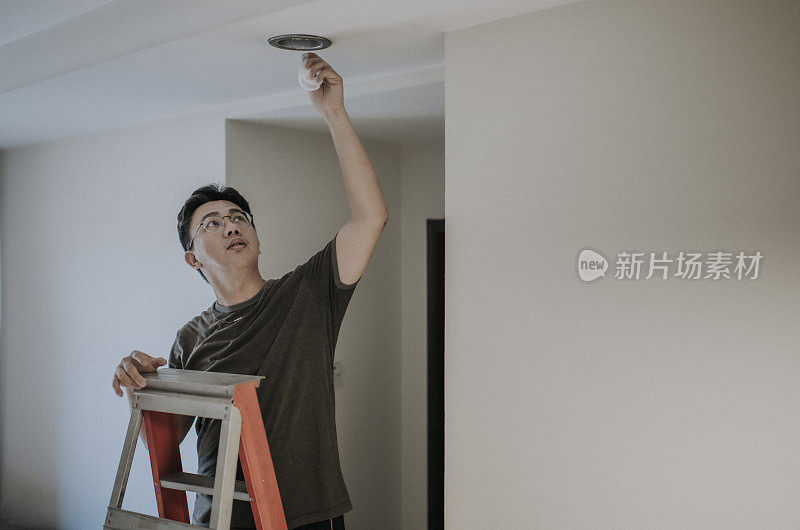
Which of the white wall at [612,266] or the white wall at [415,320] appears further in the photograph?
the white wall at [415,320]

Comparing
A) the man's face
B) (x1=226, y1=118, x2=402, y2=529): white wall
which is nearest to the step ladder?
the man's face

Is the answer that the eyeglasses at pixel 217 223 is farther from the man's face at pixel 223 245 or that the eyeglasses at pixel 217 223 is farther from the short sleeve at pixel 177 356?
the short sleeve at pixel 177 356

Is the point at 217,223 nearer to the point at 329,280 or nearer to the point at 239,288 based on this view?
the point at 239,288

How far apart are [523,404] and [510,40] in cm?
95

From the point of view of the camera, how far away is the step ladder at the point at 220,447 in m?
1.56

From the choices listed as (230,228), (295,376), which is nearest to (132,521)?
(295,376)

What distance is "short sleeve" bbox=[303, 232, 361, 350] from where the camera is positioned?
1.96 meters

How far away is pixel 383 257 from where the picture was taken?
370cm

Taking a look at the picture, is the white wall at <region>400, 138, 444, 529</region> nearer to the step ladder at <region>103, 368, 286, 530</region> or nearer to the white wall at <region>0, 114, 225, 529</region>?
the white wall at <region>0, 114, 225, 529</region>

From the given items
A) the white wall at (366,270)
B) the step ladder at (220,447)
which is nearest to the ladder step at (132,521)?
the step ladder at (220,447)

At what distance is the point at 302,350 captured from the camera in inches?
76.9

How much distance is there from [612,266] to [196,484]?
1.13 metres

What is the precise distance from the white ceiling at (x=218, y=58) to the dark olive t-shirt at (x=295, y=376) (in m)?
0.64

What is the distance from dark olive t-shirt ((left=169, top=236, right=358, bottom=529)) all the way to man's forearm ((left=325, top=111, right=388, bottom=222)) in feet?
0.46
